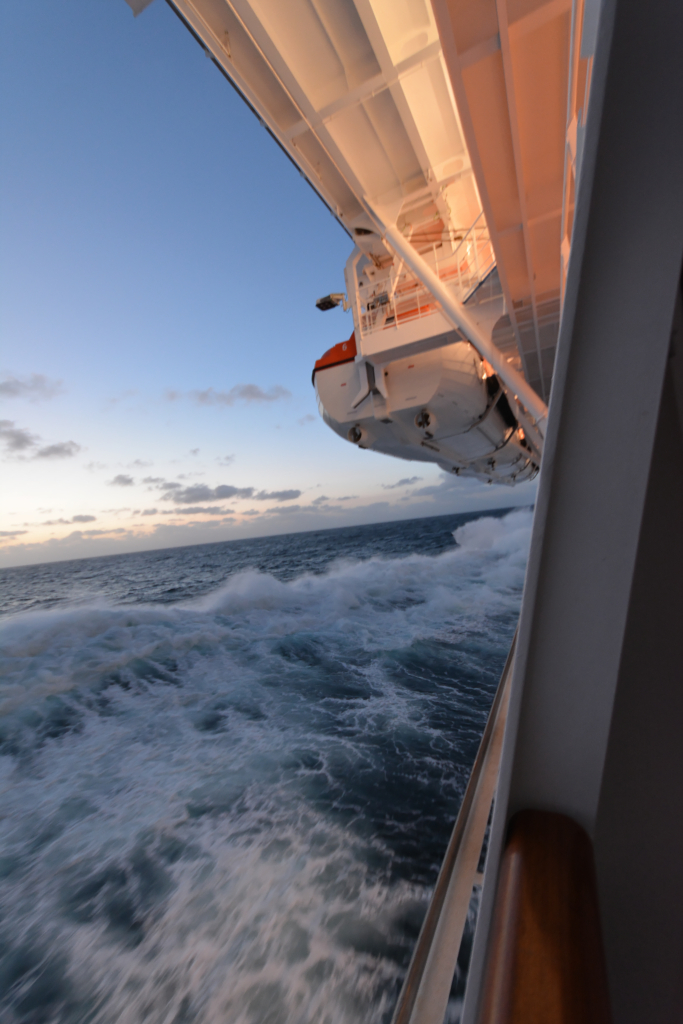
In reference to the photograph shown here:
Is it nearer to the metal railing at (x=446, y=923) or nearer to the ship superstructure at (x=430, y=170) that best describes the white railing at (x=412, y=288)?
the ship superstructure at (x=430, y=170)

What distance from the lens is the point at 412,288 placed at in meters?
6.71

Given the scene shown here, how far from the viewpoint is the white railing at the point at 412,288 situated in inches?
223

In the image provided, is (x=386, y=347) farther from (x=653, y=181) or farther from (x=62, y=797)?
(x=62, y=797)

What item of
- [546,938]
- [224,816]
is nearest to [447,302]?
[546,938]

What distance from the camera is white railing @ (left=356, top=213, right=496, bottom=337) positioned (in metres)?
5.68

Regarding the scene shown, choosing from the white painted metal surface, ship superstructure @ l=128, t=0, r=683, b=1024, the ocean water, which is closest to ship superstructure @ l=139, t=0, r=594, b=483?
the white painted metal surface

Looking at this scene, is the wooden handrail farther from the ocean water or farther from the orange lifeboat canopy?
the orange lifeboat canopy

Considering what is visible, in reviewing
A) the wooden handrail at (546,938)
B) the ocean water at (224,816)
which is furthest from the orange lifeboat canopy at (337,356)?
the wooden handrail at (546,938)

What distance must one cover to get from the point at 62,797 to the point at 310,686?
3.37 metres

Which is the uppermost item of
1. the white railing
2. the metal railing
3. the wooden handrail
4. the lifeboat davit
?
the white railing

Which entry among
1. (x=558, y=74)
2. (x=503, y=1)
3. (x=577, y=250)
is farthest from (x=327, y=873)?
(x=558, y=74)

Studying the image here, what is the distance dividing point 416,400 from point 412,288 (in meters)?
1.99

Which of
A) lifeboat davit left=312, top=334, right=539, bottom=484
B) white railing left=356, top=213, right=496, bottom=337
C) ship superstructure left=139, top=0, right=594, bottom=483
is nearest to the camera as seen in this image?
ship superstructure left=139, top=0, right=594, bottom=483

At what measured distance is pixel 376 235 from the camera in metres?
6.30
